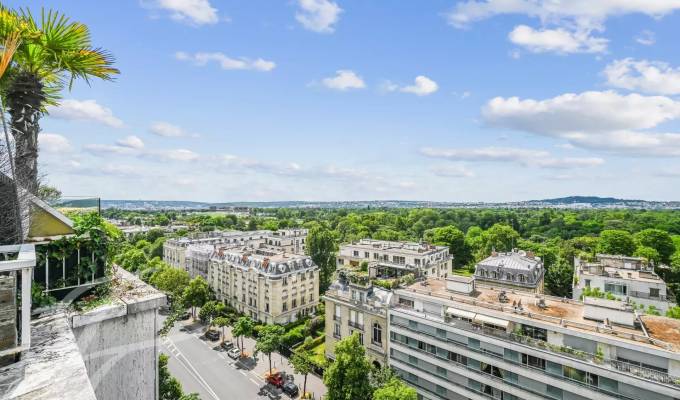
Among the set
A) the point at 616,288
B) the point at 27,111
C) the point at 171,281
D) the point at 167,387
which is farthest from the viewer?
the point at 171,281

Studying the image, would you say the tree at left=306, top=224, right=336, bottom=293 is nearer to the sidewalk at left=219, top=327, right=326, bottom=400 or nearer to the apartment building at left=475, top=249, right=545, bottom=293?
the sidewalk at left=219, top=327, right=326, bottom=400

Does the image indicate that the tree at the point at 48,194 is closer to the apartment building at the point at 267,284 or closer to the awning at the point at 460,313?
the awning at the point at 460,313

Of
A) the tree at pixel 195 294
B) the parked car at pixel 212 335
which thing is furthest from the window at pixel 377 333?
the tree at pixel 195 294

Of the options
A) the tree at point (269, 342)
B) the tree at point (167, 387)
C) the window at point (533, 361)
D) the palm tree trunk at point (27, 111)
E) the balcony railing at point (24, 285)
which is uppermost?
the palm tree trunk at point (27, 111)

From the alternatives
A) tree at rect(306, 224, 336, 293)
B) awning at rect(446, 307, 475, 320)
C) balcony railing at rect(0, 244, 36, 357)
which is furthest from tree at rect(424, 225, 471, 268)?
balcony railing at rect(0, 244, 36, 357)

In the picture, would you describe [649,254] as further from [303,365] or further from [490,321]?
[303,365]

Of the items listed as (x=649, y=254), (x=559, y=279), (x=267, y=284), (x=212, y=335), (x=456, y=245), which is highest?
(x=649, y=254)

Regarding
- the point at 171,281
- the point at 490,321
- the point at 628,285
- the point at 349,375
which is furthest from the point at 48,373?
the point at 171,281
